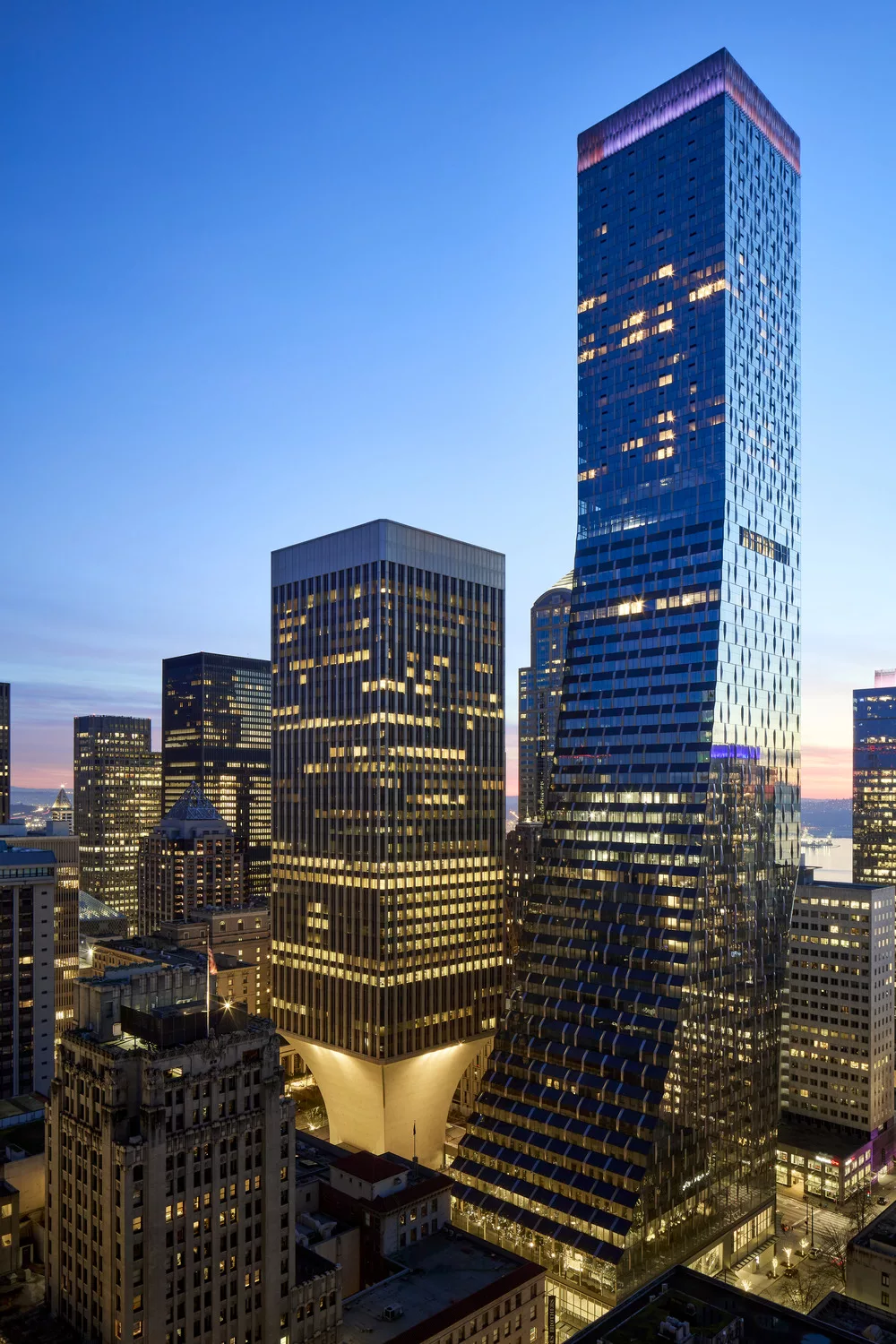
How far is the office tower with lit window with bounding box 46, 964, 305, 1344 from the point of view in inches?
3501

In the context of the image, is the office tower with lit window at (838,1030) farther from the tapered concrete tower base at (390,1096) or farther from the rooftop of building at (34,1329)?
the rooftop of building at (34,1329)

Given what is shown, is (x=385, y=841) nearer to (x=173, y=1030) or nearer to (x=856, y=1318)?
(x=173, y=1030)

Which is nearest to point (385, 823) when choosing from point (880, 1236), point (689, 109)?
point (880, 1236)

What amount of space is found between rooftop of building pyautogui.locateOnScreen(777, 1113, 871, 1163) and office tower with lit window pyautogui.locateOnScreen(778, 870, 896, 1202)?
0.53 feet

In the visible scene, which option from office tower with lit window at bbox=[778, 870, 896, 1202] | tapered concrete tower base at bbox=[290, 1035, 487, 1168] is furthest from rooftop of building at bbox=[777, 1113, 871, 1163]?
tapered concrete tower base at bbox=[290, 1035, 487, 1168]

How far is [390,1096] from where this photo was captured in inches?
6693

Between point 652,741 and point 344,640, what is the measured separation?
63.8 meters

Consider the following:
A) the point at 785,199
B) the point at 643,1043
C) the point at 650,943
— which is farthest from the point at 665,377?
the point at 643,1043

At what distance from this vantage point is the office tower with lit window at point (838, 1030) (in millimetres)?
171500

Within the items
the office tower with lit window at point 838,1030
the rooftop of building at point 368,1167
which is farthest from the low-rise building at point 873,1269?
the office tower with lit window at point 838,1030

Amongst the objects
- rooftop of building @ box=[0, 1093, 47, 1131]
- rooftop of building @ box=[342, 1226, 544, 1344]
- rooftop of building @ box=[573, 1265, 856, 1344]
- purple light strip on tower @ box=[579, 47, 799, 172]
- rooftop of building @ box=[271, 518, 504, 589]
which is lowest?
rooftop of building @ box=[342, 1226, 544, 1344]

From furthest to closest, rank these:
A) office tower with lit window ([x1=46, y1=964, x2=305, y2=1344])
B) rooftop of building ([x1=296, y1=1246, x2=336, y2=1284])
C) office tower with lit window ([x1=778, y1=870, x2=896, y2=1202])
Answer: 1. office tower with lit window ([x1=778, y1=870, x2=896, y2=1202])
2. rooftop of building ([x1=296, y1=1246, x2=336, y2=1284])
3. office tower with lit window ([x1=46, y1=964, x2=305, y2=1344])

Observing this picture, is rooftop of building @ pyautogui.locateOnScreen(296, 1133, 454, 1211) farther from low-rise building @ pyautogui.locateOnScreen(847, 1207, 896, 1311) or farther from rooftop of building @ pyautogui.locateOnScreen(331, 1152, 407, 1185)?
low-rise building @ pyautogui.locateOnScreen(847, 1207, 896, 1311)

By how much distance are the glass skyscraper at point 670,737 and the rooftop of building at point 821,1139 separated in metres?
12.0
